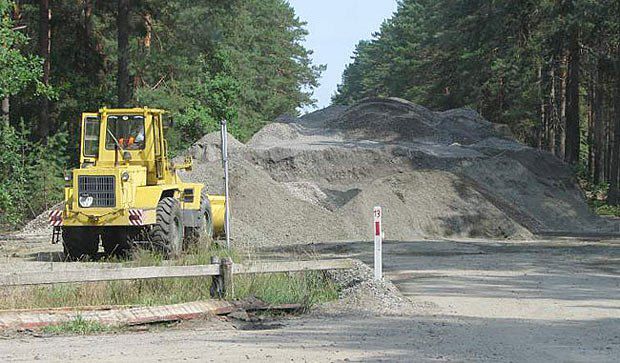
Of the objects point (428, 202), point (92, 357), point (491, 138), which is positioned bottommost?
point (92, 357)

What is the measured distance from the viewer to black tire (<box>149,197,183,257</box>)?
20.0 m

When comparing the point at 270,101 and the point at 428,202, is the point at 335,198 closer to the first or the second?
the point at 428,202

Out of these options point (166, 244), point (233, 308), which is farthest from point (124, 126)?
point (233, 308)

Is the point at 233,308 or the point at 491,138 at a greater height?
the point at 491,138

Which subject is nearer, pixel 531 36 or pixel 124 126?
pixel 124 126

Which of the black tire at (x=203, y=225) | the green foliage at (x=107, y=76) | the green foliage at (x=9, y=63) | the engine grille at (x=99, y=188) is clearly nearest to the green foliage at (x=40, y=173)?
the green foliage at (x=107, y=76)

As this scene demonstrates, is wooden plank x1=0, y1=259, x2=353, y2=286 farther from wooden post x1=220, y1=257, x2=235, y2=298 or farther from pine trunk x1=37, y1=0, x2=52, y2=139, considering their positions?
pine trunk x1=37, y1=0, x2=52, y2=139

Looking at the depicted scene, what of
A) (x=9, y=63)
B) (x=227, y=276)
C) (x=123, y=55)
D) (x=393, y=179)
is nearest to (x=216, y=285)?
(x=227, y=276)

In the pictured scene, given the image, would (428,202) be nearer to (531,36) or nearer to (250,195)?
(250,195)

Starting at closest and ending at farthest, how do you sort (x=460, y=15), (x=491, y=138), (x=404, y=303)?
(x=404, y=303) → (x=491, y=138) → (x=460, y=15)

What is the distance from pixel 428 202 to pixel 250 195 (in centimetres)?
653

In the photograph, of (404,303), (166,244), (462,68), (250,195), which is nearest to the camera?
(404,303)

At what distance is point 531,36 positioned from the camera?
48375 millimetres

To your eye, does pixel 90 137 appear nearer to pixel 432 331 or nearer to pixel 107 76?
pixel 432 331
